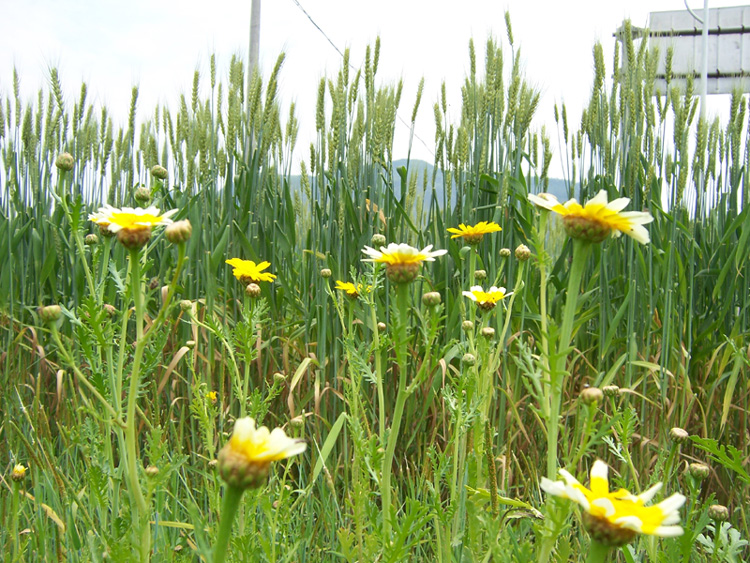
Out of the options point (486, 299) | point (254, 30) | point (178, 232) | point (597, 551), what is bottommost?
point (597, 551)

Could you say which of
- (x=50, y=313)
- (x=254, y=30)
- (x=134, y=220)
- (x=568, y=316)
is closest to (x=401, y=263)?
(x=568, y=316)

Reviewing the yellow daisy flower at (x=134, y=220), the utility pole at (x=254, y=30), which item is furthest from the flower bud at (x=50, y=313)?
the utility pole at (x=254, y=30)

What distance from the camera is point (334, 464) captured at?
5.24ft

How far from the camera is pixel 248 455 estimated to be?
40cm

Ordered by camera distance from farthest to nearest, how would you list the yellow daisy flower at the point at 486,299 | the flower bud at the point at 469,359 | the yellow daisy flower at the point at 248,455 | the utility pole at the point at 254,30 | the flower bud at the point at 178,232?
the utility pole at the point at 254,30
the yellow daisy flower at the point at 486,299
the flower bud at the point at 469,359
the flower bud at the point at 178,232
the yellow daisy flower at the point at 248,455

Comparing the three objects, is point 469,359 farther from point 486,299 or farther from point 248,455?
point 248,455

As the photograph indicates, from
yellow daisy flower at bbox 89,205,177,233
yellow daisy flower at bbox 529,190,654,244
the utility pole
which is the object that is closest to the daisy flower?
yellow daisy flower at bbox 89,205,177,233

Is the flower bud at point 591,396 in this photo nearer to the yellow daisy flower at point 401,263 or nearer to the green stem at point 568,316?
the green stem at point 568,316

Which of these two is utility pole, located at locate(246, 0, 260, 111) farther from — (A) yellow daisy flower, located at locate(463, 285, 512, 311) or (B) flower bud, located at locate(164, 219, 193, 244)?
(B) flower bud, located at locate(164, 219, 193, 244)

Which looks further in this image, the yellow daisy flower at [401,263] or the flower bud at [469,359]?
the flower bud at [469,359]

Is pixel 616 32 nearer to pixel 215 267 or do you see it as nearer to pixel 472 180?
pixel 472 180

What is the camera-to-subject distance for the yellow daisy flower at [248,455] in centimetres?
39

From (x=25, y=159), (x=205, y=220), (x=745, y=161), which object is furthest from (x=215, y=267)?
(x=745, y=161)

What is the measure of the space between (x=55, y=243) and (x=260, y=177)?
27.8 inches
